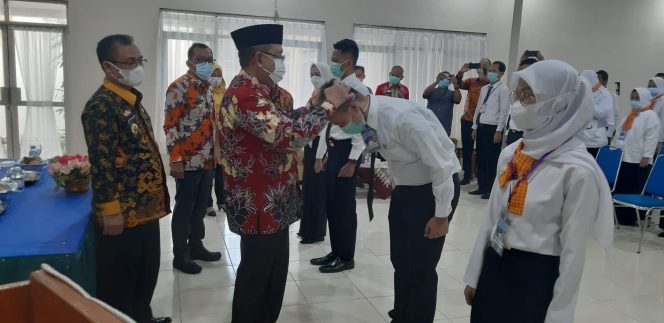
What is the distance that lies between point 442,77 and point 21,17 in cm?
568

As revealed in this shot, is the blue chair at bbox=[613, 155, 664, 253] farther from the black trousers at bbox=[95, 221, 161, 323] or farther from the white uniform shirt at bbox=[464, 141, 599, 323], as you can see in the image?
the black trousers at bbox=[95, 221, 161, 323]

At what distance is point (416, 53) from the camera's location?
7652 millimetres

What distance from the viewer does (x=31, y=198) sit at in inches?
98.6

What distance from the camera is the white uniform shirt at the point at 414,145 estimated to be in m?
1.98

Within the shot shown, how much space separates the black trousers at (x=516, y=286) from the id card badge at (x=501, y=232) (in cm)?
2

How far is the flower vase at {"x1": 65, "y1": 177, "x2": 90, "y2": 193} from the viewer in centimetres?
261

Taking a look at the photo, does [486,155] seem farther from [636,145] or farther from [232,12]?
[232,12]

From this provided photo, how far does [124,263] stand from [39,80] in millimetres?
5492

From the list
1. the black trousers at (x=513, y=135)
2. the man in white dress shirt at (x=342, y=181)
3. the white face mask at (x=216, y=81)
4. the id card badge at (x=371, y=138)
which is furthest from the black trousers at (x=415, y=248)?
the black trousers at (x=513, y=135)

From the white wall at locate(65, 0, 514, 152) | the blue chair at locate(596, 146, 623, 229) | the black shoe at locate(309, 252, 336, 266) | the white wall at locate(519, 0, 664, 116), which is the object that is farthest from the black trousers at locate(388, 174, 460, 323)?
the white wall at locate(519, 0, 664, 116)

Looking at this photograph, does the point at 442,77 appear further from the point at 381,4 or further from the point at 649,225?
the point at 649,225

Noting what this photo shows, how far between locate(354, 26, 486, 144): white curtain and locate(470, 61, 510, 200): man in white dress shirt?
1.48 metres

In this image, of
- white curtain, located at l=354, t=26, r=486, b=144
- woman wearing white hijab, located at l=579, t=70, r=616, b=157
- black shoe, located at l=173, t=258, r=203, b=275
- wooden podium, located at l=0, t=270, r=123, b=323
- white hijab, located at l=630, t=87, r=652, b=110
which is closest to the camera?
wooden podium, located at l=0, t=270, r=123, b=323

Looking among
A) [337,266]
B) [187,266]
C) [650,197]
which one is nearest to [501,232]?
[337,266]
